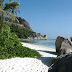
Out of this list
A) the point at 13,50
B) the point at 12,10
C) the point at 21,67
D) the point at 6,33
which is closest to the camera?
the point at 21,67

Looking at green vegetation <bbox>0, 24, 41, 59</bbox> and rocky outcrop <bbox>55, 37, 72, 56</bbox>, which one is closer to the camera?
green vegetation <bbox>0, 24, 41, 59</bbox>

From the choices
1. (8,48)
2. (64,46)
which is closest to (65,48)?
(64,46)

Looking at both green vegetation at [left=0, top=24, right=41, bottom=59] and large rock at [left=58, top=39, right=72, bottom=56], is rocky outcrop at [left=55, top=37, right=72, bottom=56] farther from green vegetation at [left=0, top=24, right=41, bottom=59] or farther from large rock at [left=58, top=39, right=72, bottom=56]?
green vegetation at [left=0, top=24, right=41, bottom=59]

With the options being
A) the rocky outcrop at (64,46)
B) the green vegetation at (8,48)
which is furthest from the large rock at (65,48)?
the green vegetation at (8,48)

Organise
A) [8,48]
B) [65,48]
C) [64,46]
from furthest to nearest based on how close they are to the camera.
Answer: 1. [64,46]
2. [8,48]
3. [65,48]

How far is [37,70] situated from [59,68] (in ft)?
10.7

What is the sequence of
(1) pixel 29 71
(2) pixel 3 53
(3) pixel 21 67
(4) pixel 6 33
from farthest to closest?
1. (4) pixel 6 33
2. (2) pixel 3 53
3. (3) pixel 21 67
4. (1) pixel 29 71

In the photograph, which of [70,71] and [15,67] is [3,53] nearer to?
[15,67]

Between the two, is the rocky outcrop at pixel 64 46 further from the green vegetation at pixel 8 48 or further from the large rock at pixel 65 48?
the green vegetation at pixel 8 48

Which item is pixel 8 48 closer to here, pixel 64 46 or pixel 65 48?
pixel 65 48

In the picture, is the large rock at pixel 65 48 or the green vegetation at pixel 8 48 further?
the large rock at pixel 65 48

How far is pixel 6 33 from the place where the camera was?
811cm

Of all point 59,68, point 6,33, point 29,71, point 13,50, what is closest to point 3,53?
point 13,50

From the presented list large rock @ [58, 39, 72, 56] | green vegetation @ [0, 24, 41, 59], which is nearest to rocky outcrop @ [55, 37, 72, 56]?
large rock @ [58, 39, 72, 56]
